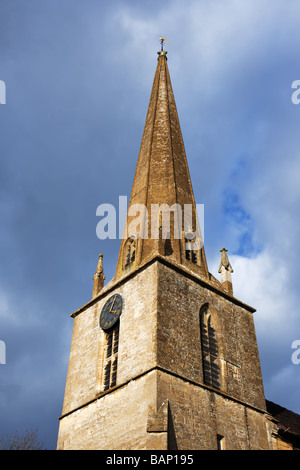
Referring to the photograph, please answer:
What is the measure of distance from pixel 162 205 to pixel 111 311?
5.94 m

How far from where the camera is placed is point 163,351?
18.6 metres

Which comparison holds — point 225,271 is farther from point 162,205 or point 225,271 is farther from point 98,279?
point 98,279

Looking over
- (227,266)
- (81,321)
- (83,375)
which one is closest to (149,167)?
(227,266)

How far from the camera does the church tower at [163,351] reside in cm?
1781

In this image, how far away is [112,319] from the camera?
2159 cm

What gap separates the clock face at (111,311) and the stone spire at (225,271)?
5.24 m

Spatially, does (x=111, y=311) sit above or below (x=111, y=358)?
above

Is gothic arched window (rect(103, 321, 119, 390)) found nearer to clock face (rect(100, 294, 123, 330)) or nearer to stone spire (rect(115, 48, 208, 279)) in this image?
clock face (rect(100, 294, 123, 330))

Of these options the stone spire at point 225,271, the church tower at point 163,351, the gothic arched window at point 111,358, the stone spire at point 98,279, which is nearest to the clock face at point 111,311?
the church tower at point 163,351

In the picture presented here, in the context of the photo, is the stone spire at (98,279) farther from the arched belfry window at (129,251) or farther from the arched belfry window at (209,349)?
the arched belfry window at (209,349)

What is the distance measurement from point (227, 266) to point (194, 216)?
9.49 feet

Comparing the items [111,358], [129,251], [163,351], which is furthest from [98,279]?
[163,351]

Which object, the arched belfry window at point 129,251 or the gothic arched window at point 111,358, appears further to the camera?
the arched belfry window at point 129,251
